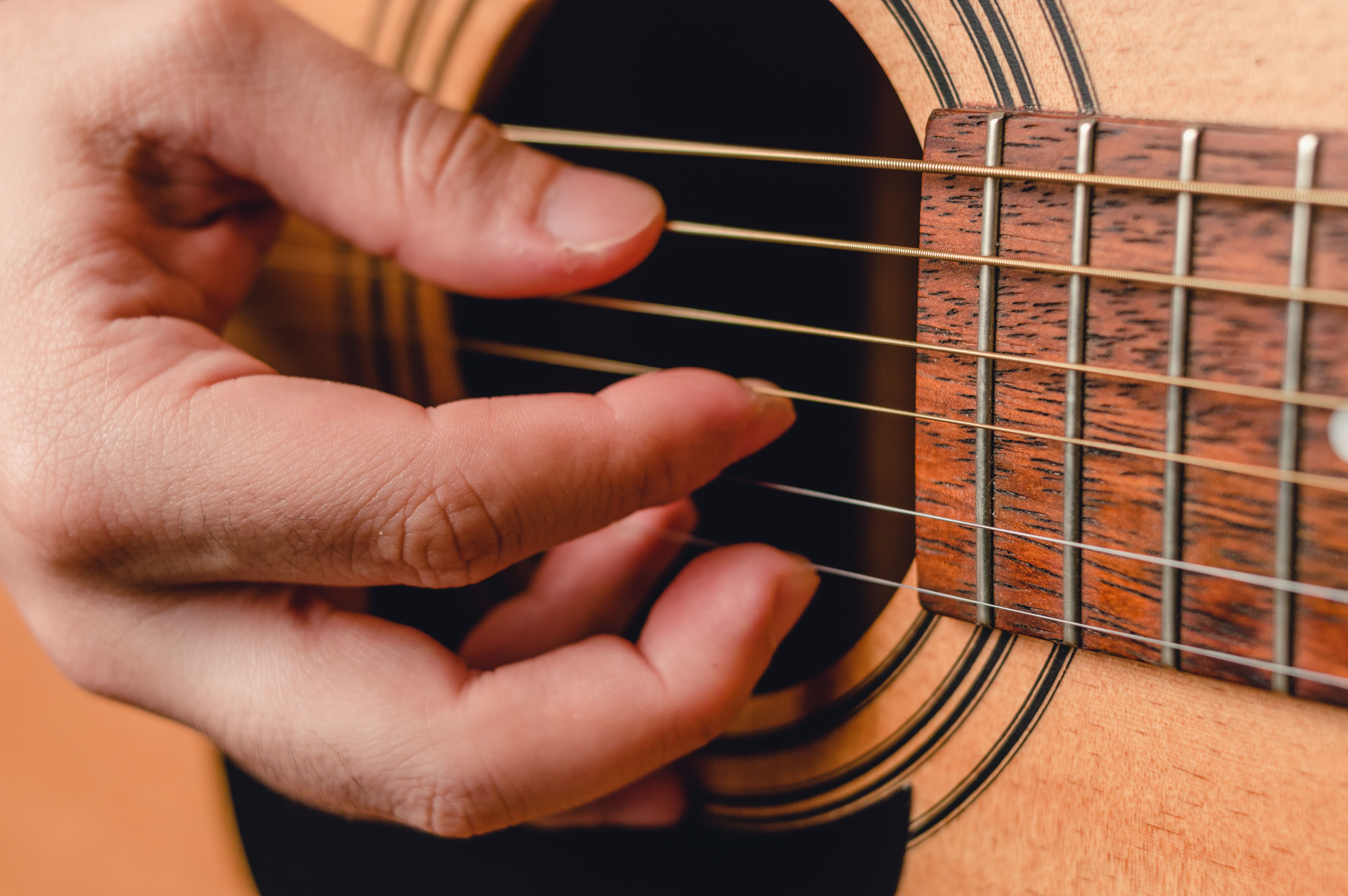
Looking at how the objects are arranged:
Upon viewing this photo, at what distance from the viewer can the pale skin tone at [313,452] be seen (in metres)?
0.46

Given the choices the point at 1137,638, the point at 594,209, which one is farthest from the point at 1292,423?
the point at 594,209

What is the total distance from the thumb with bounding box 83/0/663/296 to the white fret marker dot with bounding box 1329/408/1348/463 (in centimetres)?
36

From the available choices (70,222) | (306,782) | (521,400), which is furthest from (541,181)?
(306,782)

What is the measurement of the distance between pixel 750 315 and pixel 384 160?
0.29 meters

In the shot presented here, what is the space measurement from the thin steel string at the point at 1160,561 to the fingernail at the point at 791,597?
5 centimetres

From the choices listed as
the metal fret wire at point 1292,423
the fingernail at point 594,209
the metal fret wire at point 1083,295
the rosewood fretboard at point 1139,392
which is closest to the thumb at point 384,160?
the fingernail at point 594,209

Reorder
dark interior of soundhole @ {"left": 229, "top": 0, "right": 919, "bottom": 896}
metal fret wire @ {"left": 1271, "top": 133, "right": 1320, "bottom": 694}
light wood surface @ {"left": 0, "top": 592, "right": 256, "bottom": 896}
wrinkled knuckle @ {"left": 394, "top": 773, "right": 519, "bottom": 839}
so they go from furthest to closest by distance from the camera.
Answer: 1. light wood surface @ {"left": 0, "top": 592, "right": 256, "bottom": 896}
2. dark interior of soundhole @ {"left": 229, "top": 0, "right": 919, "bottom": 896}
3. wrinkled knuckle @ {"left": 394, "top": 773, "right": 519, "bottom": 839}
4. metal fret wire @ {"left": 1271, "top": 133, "right": 1320, "bottom": 694}

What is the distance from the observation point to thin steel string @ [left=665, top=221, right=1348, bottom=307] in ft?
1.22

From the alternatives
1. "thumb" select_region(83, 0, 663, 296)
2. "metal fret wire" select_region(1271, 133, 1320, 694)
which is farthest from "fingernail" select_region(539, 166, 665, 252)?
"metal fret wire" select_region(1271, 133, 1320, 694)

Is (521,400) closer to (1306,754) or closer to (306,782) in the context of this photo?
(306,782)

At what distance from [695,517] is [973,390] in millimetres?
267

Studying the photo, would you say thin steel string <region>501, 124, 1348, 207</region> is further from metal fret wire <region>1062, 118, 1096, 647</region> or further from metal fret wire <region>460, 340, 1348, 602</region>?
metal fret wire <region>460, 340, 1348, 602</region>

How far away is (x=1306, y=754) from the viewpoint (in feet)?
1.39

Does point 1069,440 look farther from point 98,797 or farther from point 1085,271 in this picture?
point 98,797
